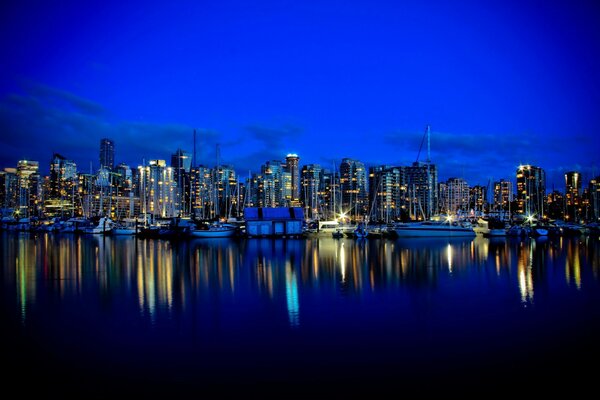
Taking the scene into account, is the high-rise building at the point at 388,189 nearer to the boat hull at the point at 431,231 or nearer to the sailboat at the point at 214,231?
the boat hull at the point at 431,231

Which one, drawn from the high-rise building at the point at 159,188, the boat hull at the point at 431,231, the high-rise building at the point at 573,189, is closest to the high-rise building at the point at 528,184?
the high-rise building at the point at 573,189

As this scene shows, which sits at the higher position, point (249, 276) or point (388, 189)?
point (388, 189)

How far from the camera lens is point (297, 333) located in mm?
15844

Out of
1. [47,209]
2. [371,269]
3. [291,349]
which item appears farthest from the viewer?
[47,209]

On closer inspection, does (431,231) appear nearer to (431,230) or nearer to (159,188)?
(431,230)

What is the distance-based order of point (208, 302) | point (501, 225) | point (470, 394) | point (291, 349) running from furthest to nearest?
point (501, 225) → point (208, 302) → point (291, 349) → point (470, 394)

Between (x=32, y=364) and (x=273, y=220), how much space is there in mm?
62418

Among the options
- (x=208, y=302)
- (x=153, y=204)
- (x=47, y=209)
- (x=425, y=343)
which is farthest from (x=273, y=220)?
(x=47, y=209)

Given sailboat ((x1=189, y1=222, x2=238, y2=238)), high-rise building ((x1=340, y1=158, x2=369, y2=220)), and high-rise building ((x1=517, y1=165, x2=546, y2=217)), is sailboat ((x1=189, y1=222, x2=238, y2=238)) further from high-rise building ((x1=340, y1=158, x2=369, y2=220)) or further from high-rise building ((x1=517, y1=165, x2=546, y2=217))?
high-rise building ((x1=517, y1=165, x2=546, y2=217))

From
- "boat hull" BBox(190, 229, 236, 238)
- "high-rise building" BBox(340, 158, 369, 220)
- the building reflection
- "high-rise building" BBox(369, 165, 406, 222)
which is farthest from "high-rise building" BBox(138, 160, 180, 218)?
the building reflection

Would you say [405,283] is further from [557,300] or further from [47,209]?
[47,209]

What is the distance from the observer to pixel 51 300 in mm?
21578

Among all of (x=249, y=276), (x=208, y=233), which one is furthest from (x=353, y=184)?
(x=249, y=276)

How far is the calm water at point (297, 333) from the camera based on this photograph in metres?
11.6
